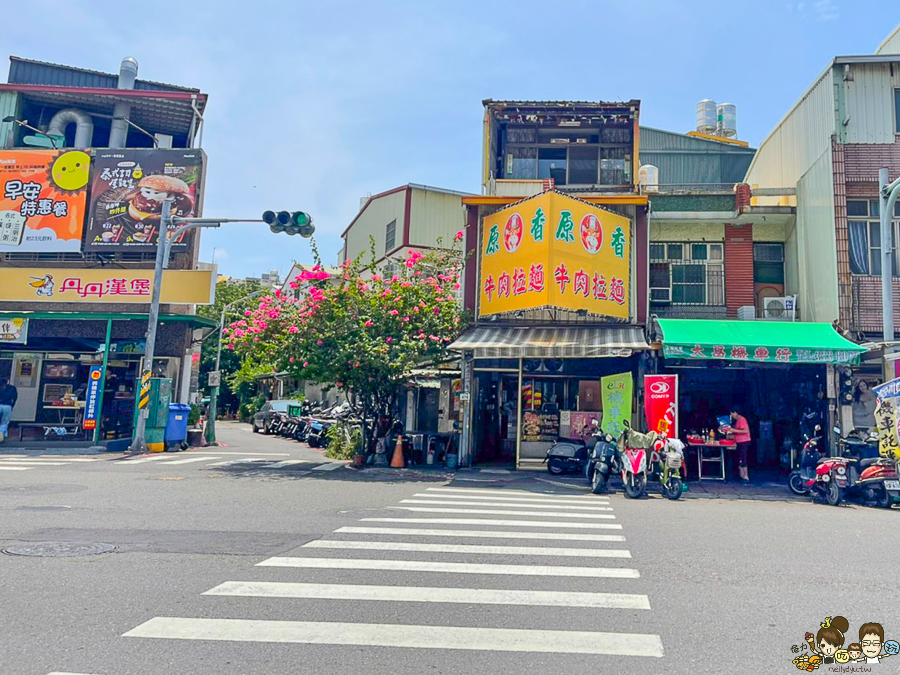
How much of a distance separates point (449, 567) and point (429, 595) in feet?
3.28

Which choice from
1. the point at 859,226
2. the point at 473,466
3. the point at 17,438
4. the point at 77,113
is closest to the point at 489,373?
the point at 473,466

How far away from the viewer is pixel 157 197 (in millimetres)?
23688

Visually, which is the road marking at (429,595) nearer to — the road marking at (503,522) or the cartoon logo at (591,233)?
the road marking at (503,522)

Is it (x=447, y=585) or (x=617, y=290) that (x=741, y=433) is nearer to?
(x=617, y=290)

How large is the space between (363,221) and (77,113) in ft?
51.8

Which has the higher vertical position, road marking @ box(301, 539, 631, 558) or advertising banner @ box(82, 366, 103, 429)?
advertising banner @ box(82, 366, 103, 429)

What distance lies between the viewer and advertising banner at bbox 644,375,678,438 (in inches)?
609

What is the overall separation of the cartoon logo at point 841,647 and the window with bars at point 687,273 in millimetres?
15361

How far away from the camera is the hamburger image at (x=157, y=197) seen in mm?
23562

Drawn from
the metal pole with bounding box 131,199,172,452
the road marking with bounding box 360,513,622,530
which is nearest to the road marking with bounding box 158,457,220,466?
the metal pole with bounding box 131,199,172,452

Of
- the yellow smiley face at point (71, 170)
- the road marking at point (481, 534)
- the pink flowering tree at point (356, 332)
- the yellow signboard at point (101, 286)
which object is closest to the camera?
the road marking at point (481, 534)

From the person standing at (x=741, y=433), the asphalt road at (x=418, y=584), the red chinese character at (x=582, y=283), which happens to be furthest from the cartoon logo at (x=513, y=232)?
the asphalt road at (x=418, y=584)

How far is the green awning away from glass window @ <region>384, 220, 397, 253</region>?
1900cm

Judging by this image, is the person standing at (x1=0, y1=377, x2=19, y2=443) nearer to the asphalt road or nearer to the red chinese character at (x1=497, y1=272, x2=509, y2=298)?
the asphalt road
